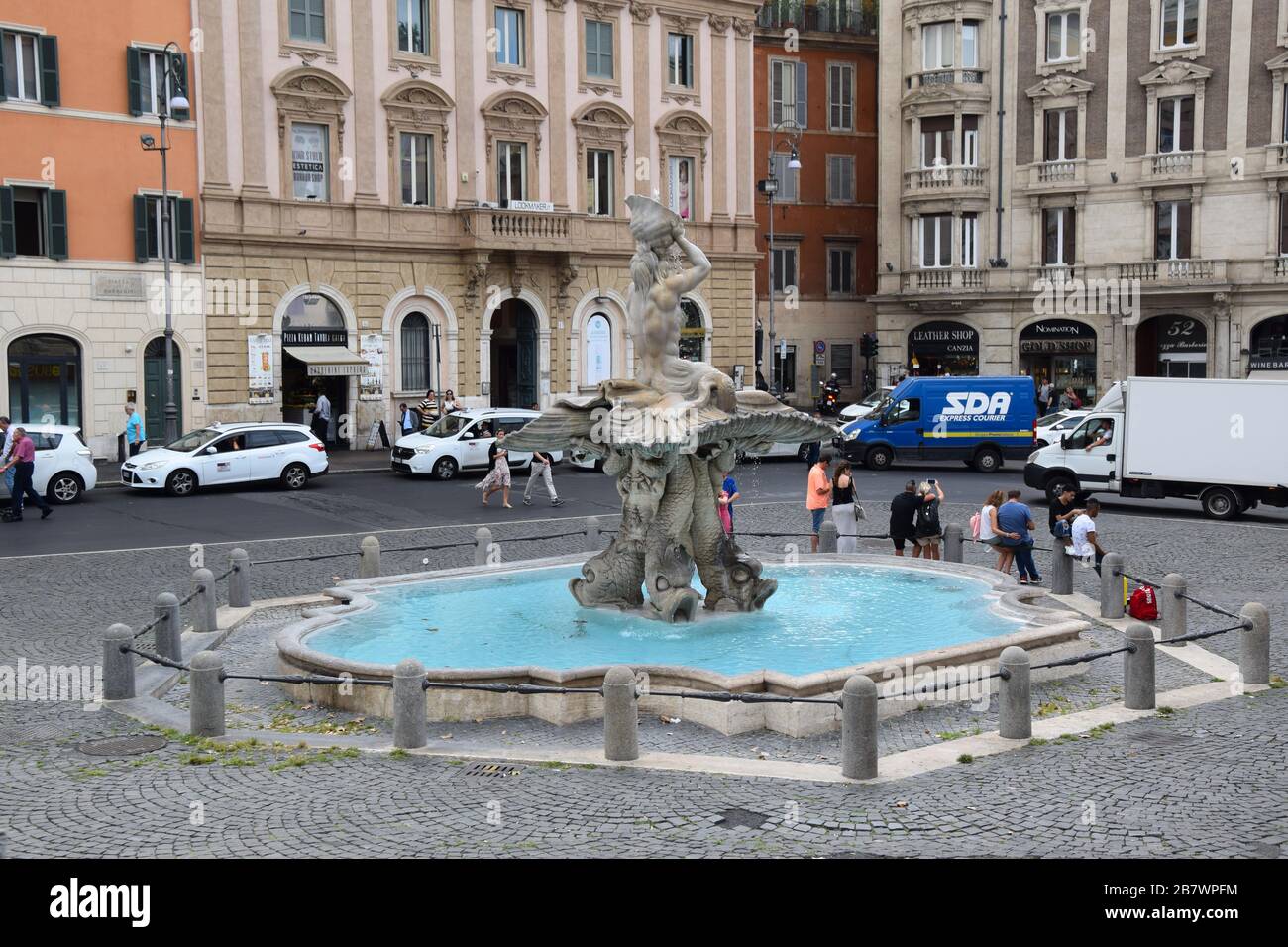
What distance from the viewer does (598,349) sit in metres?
42.2

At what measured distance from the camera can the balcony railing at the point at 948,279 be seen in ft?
160

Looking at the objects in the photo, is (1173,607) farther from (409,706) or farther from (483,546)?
(483,546)

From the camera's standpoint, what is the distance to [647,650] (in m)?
13.2

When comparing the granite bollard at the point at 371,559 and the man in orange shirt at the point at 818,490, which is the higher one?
the man in orange shirt at the point at 818,490

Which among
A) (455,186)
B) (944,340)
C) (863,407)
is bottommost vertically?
(863,407)

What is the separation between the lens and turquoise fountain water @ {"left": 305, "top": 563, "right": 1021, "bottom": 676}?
13.0 meters

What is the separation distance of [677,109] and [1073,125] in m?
14.4

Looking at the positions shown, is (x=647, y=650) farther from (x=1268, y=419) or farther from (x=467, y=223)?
(x=467, y=223)

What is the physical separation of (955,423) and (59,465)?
1987 cm

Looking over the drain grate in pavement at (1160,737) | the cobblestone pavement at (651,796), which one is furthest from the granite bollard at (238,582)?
the drain grate in pavement at (1160,737)

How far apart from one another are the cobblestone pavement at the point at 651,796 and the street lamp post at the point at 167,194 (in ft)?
66.9

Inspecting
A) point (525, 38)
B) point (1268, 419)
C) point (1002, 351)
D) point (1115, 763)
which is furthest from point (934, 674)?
point (1002, 351)

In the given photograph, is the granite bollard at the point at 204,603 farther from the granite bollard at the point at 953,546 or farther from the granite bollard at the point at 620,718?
the granite bollard at the point at 953,546

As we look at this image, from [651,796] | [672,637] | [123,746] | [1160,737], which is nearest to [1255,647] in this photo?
[1160,737]
